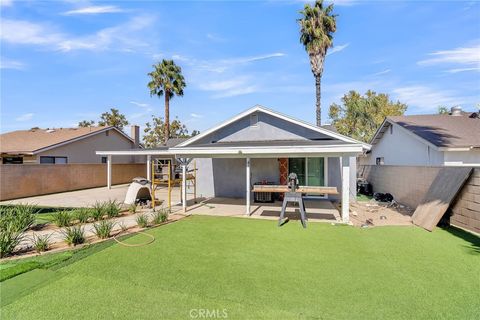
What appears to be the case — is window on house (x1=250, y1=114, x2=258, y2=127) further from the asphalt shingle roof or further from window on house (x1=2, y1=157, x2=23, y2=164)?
window on house (x1=2, y1=157, x2=23, y2=164)

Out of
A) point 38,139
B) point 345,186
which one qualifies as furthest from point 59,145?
point 345,186

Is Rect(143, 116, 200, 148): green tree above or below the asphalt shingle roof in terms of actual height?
above

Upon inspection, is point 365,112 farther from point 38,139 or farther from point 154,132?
point 38,139

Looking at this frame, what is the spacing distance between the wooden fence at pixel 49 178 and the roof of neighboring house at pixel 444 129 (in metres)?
21.9

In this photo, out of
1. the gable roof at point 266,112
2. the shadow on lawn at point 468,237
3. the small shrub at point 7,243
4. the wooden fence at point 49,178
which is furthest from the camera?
the wooden fence at point 49,178

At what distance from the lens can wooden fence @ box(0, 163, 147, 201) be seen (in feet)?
46.7

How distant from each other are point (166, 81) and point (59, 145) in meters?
11.4

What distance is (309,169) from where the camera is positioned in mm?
12859

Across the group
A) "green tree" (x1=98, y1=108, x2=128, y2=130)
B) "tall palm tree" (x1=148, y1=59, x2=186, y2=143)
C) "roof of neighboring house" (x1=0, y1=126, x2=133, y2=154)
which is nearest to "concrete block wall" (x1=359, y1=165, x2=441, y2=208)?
"tall palm tree" (x1=148, y1=59, x2=186, y2=143)

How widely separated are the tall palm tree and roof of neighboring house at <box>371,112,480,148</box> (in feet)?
64.2

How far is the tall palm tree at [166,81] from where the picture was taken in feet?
82.7

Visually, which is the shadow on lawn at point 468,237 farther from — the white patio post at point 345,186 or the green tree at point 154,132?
the green tree at point 154,132

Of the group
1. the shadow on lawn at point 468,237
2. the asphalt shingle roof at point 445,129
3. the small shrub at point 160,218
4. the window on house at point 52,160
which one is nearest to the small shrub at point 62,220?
the small shrub at point 160,218

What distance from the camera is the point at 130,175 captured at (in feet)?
73.9
